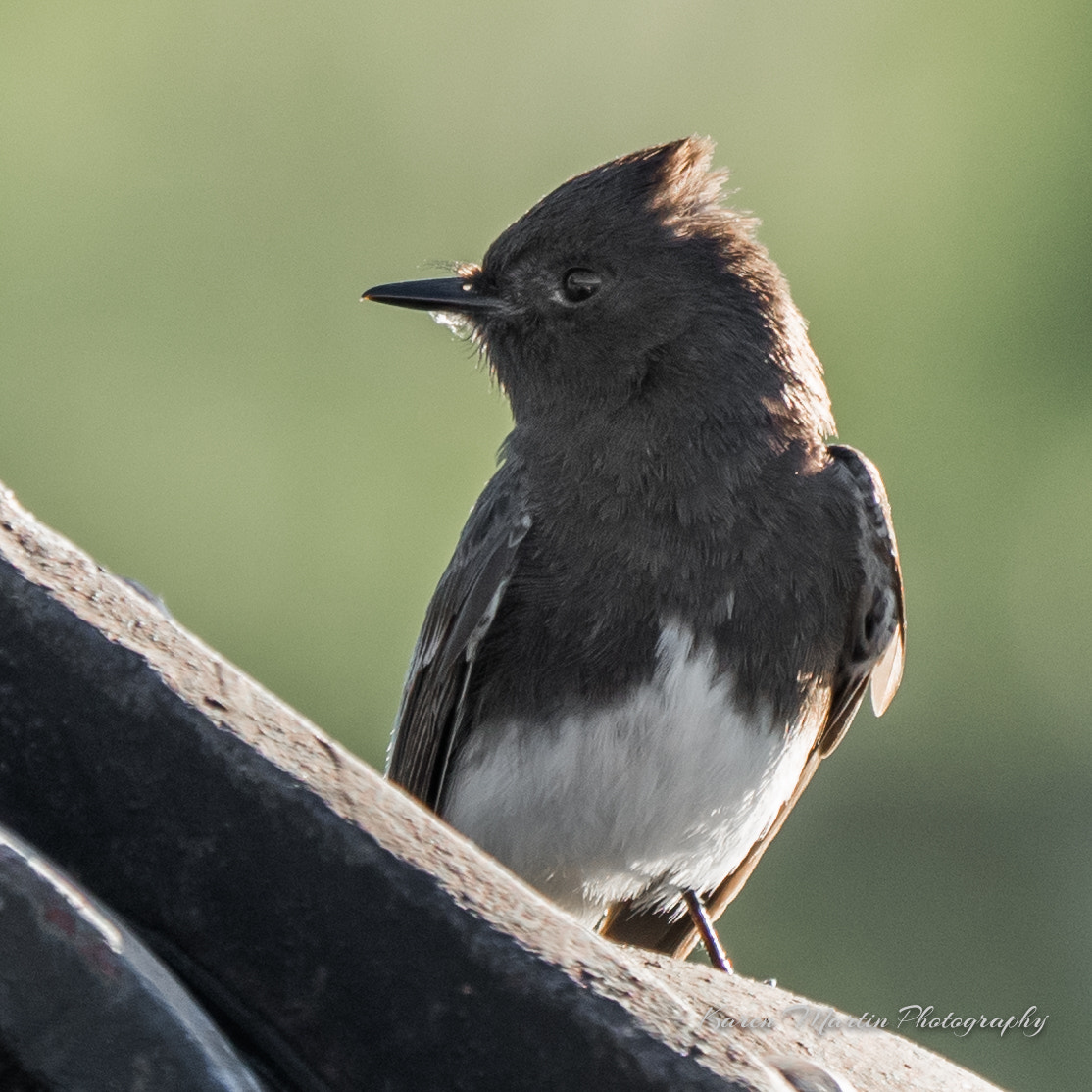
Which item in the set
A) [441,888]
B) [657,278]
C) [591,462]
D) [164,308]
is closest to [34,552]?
[441,888]

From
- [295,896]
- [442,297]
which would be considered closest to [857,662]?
[442,297]

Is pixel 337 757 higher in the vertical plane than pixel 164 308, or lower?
lower

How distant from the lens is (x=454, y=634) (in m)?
3.69

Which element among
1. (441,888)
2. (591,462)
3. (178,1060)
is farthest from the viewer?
(591,462)

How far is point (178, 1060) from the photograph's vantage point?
3.42ft

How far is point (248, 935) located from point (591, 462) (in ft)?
8.26

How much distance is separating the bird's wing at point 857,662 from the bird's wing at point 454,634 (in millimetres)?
668

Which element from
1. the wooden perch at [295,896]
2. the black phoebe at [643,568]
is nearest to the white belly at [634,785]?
the black phoebe at [643,568]

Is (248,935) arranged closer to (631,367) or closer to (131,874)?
(131,874)

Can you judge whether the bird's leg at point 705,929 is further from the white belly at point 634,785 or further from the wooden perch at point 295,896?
the wooden perch at point 295,896

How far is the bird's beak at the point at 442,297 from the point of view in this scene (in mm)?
3857

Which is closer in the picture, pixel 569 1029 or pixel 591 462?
pixel 569 1029

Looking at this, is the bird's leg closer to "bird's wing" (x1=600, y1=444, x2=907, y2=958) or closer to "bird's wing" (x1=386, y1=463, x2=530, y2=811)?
"bird's wing" (x1=600, y1=444, x2=907, y2=958)

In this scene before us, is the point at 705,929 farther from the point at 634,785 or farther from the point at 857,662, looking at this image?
the point at 857,662
